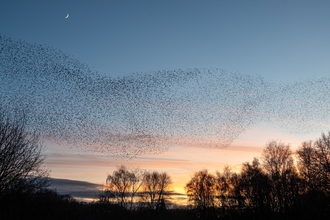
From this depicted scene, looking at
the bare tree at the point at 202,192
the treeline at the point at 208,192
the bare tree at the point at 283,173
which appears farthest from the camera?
the bare tree at the point at 202,192

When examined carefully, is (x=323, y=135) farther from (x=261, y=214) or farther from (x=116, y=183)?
(x=116, y=183)

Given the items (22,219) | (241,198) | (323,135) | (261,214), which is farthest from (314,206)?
(22,219)

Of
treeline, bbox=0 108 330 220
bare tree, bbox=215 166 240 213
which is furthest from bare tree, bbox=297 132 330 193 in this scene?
bare tree, bbox=215 166 240 213

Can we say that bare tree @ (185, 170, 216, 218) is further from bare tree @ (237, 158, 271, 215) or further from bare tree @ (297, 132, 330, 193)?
bare tree @ (297, 132, 330, 193)

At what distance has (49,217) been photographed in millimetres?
24438

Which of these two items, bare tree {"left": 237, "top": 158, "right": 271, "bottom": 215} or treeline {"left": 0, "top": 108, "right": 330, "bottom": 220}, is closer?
treeline {"left": 0, "top": 108, "right": 330, "bottom": 220}

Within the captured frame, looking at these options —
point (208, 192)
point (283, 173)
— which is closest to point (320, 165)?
point (283, 173)

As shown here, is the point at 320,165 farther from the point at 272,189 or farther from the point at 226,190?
the point at 226,190

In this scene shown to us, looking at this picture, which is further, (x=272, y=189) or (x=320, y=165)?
(x=272, y=189)

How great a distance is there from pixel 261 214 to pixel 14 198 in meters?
62.7

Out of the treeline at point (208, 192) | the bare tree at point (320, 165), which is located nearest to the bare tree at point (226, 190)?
the treeline at point (208, 192)

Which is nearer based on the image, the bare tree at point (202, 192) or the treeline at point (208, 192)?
the treeline at point (208, 192)

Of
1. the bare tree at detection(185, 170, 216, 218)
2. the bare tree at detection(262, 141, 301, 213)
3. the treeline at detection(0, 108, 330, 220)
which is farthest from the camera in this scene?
the bare tree at detection(185, 170, 216, 218)

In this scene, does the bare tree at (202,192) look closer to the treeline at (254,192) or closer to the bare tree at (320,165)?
the treeline at (254,192)
